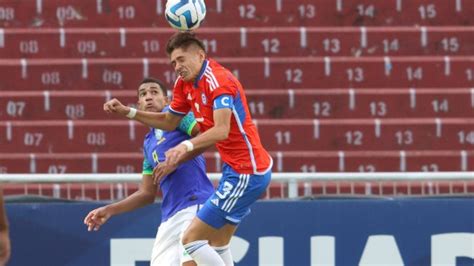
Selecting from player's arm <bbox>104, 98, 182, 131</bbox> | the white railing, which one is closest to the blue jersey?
player's arm <bbox>104, 98, 182, 131</bbox>

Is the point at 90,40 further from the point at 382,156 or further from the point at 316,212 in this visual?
the point at 316,212

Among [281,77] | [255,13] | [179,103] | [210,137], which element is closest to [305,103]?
[281,77]

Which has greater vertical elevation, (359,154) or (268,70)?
(268,70)

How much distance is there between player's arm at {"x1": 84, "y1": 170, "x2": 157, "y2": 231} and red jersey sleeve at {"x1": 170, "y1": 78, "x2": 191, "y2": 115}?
0.57 meters

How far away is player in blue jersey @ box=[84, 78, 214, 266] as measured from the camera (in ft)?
26.8

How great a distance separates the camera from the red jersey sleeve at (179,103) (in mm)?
8086

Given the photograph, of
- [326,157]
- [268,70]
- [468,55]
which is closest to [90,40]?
[268,70]

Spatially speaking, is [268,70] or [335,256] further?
[268,70]

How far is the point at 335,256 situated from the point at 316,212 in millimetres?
344

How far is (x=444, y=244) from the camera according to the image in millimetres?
9680

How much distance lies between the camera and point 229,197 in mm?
7734

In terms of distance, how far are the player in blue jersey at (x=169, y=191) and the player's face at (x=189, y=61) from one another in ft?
1.86

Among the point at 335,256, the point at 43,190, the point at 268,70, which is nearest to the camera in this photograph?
the point at 335,256

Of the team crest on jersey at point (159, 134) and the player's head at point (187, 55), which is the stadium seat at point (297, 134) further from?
the player's head at point (187, 55)
